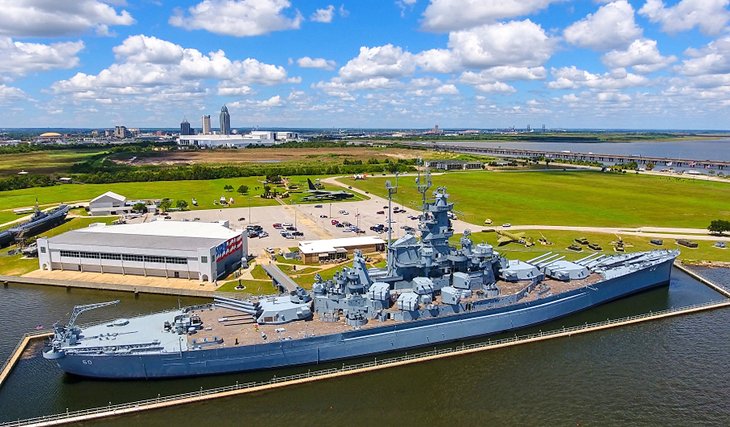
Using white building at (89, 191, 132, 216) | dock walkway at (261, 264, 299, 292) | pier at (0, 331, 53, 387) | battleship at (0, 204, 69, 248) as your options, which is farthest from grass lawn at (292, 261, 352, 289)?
white building at (89, 191, 132, 216)

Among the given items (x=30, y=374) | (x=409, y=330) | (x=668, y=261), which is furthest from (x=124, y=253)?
(x=668, y=261)

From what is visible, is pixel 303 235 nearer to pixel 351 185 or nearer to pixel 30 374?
pixel 30 374

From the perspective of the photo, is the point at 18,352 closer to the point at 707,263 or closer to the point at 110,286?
the point at 110,286

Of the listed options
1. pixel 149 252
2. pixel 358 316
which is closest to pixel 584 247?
pixel 358 316

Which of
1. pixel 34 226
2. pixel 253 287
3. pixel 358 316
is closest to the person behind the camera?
pixel 358 316

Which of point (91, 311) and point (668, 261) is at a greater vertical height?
point (668, 261)

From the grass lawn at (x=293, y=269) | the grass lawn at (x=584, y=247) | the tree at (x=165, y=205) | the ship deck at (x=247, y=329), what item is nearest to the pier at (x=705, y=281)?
the grass lawn at (x=584, y=247)

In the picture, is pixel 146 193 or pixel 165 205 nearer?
pixel 165 205

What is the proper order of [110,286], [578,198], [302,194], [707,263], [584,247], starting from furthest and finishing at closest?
[302,194], [578,198], [584,247], [707,263], [110,286]
